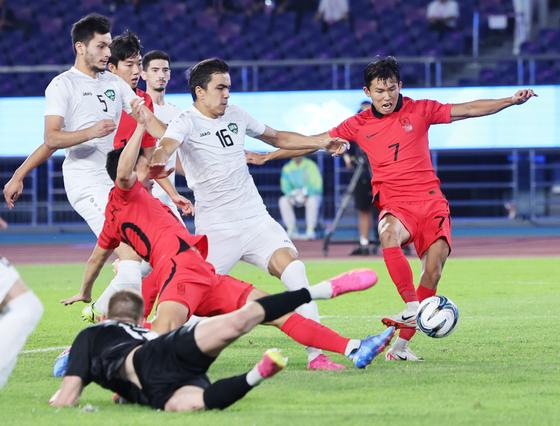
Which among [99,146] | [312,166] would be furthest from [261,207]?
[312,166]

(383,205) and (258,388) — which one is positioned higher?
(383,205)

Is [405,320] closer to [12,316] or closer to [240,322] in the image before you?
[240,322]

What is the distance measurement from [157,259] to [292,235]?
45.6 ft

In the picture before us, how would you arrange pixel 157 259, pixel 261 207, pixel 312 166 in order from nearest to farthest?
pixel 157 259, pixel 261 207, pixel 312 166

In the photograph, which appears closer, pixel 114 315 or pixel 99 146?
pixel 114 315

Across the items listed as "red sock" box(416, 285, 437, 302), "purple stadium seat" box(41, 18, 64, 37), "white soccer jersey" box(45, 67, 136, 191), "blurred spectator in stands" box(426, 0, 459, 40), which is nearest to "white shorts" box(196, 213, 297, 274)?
"red sock" box(416, 285, 437, 302)

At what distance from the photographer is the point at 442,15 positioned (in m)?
21.1

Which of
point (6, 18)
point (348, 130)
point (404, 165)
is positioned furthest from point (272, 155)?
point (6, 18)

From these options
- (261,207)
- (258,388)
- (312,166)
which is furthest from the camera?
(312,166)

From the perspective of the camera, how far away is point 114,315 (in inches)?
158

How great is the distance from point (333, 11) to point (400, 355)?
17.8 metres

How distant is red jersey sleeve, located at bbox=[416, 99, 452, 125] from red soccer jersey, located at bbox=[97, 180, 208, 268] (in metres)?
2.23

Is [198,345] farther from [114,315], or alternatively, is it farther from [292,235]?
[292,235]

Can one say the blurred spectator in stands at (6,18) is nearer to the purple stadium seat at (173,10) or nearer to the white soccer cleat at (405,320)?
the purple stadium seat at (173,10)
